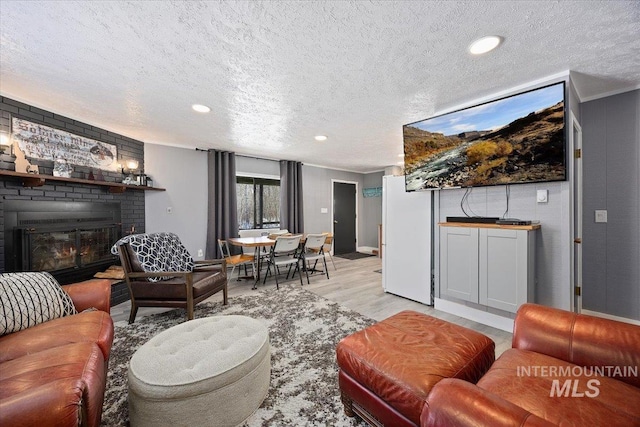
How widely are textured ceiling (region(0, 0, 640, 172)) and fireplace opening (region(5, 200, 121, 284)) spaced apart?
1170mm

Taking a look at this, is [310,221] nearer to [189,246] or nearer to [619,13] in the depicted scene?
[189,246]

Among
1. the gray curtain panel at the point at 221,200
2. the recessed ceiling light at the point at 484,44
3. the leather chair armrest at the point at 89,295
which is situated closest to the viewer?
the recessed ceiling light at the point at 484,44

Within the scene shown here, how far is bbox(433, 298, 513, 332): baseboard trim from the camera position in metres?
2.49

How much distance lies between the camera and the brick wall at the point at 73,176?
2.52m

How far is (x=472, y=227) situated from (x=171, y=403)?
2.73 meters

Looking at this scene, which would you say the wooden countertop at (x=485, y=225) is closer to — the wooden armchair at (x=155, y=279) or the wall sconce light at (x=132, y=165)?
the wooden armchair at (x=155, y=279)

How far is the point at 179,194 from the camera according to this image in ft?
14.9

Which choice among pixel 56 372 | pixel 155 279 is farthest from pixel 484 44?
pixel 155 279

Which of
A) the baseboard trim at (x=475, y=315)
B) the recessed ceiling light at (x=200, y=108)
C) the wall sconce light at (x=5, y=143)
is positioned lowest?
the baseboard trim at (x=475, y=315)

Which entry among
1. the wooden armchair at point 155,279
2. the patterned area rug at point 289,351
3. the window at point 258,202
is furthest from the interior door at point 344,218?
the wooden armchair at point 155,279

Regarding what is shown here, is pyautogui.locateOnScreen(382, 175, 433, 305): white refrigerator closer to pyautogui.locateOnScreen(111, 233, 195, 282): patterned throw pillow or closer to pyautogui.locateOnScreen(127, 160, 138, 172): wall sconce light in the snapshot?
pyautogui.locateOnScreen(111, 233, 195, 282): patterned throw pillow

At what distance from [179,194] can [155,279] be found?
2.23 metres

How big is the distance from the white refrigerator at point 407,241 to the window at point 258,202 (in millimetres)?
3072

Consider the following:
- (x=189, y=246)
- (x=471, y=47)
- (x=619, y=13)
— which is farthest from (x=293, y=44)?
(x=189, y=246)
